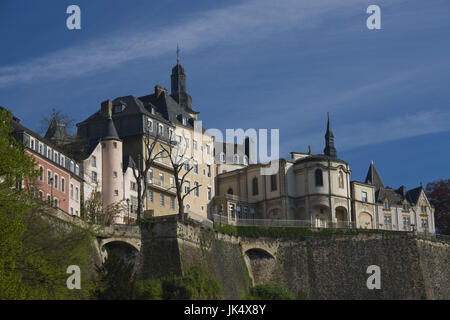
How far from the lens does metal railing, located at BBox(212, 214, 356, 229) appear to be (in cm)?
8069

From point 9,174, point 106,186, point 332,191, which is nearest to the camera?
point 9,174

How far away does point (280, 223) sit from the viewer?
83.9m

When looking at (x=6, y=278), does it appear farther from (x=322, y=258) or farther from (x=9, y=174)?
(x=322, y=258)

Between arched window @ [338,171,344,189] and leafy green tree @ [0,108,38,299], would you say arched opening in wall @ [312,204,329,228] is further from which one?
leafy green tree @ [0,108,38,299]

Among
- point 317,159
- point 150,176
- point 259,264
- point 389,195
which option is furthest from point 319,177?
point 389,195

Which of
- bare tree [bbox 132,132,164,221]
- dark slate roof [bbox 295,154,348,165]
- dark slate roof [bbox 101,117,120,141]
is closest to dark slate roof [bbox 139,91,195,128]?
bare tree [bbox 132,132,164,221]

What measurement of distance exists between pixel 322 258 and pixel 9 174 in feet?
138

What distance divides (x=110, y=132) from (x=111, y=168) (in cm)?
389

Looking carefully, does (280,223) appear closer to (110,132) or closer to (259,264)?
(259,264)

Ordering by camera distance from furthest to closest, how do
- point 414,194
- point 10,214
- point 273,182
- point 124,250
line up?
point 414,194 → point 273,182 → point 124,250 → point 10,214

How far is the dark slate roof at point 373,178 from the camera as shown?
118m

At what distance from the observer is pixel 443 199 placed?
4678 inches

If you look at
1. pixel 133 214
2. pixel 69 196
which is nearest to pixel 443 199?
pixel 133 214

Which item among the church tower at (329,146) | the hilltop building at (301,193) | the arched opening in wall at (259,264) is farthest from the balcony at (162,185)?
the church tower at (329,146)
